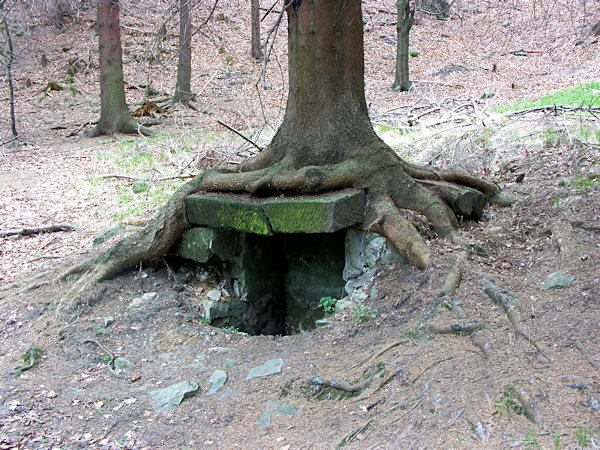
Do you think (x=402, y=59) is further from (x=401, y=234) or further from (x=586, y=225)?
(x=401, y=234)


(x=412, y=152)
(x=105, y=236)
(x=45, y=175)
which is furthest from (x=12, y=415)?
(x=45, y=175)

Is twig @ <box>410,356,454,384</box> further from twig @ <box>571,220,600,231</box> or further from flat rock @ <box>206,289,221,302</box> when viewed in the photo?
flat rock @ <box>206,289,221,302</box>

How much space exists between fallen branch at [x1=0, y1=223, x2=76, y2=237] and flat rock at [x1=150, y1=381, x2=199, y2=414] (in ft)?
13.0

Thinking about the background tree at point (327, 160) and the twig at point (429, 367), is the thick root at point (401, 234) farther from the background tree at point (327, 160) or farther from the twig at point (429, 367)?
the twig at point (429, 367)

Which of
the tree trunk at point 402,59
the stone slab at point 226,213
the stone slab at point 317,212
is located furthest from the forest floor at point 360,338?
the tree trunk at point 402,59

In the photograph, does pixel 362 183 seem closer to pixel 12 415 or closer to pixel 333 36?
pixel 333 36

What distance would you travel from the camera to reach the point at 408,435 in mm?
2570

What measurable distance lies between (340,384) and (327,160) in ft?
7.70

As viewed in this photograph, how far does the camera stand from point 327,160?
4883 mm

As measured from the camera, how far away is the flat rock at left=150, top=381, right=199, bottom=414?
11.3ft

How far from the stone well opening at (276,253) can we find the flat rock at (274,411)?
155 centimetres

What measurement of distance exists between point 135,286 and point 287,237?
1.80 m

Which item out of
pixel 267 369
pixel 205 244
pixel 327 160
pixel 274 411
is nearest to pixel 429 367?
pixel 274 411

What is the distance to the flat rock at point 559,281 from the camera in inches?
142
